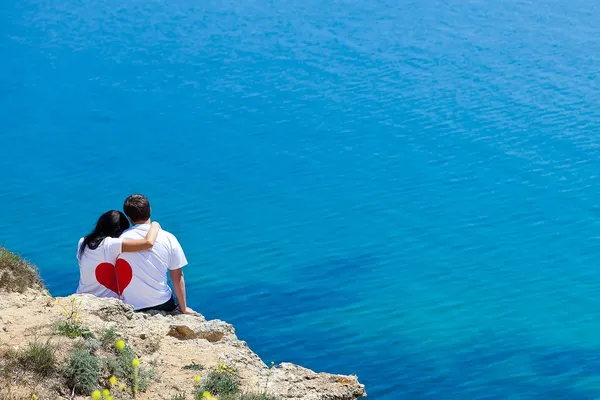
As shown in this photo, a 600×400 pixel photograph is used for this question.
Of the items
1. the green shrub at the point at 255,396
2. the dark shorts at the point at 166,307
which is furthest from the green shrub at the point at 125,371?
the dark shorts at the point at 166,307

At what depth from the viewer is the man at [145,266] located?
22.4 feet

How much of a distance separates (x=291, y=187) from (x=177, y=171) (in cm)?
203

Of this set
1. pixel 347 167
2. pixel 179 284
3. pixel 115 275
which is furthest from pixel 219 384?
pixel 347 167

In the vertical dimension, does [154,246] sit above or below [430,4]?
below

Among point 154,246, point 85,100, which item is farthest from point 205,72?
point 154,246

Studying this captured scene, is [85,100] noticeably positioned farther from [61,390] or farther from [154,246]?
[61,390]

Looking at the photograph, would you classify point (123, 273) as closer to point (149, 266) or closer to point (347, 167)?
point (149, 266)

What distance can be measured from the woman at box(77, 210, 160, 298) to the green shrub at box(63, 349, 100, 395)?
51.1 inches

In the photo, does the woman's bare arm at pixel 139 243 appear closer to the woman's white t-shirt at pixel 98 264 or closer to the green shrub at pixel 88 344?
the woman's white t-shirt at pixel 98 264

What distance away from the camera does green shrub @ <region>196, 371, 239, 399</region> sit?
571cm

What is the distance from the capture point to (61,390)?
17.8 feet

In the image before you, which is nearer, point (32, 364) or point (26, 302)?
point (32, 364)

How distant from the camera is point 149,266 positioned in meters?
6.84

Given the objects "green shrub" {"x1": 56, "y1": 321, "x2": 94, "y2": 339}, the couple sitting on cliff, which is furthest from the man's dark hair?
→ "green shrub" {"x1": 56, "y1": 321, "x2": 94, "y2": 339}
